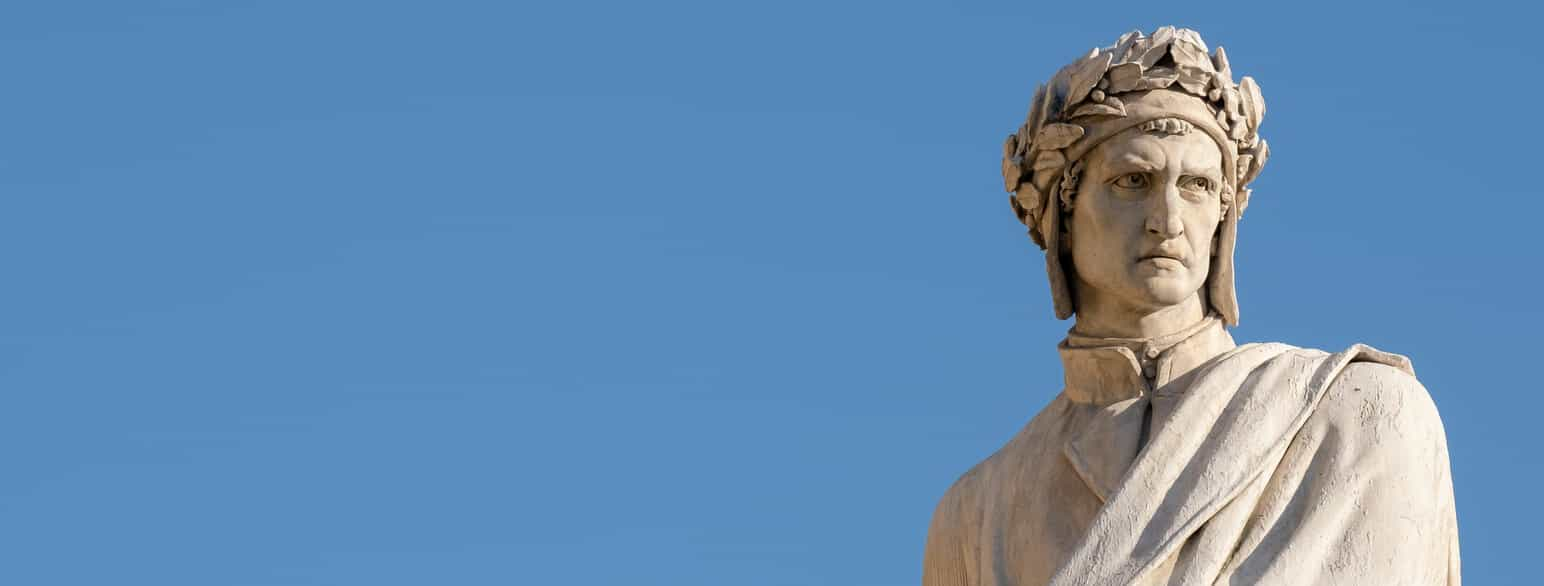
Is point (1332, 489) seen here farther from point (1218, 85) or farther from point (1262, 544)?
point (1218, 85)

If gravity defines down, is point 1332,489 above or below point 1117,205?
below

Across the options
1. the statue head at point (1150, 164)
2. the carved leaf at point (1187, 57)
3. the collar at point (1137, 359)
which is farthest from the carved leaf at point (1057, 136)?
the collar at point (1137, 359)

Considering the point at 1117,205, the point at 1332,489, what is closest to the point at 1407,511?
the point at 1332,489

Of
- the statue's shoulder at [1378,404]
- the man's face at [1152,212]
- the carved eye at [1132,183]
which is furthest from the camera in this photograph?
the carved eye at [1132,183]

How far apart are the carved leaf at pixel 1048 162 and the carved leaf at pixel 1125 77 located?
378 mm

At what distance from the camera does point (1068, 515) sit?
23234 mm

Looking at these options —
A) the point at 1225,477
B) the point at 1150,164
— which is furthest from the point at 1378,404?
the point at 1150,164

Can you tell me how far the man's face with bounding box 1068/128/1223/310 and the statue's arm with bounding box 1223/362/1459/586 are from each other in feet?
3.18

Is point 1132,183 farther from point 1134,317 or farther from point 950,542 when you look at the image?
point 950,542

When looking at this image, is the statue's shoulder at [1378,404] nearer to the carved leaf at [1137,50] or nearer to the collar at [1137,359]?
the collar at [1137,359]

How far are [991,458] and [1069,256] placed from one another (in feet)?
3.17

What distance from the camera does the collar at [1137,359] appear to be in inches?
926

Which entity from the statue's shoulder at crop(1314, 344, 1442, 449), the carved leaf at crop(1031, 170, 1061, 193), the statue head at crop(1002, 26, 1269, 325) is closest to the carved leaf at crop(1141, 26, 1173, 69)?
the statue head at crop(1002, 26, 1269, 325)

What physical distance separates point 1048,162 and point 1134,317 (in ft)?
2.54
